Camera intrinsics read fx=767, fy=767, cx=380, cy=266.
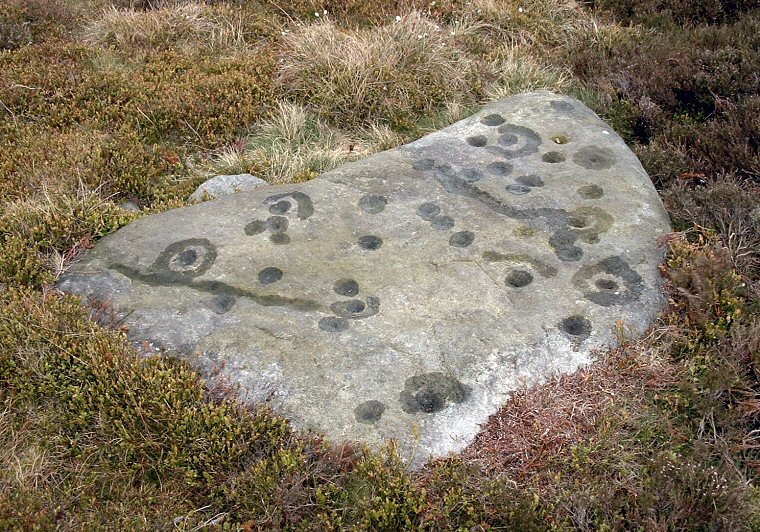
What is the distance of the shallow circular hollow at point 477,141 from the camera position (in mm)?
6867

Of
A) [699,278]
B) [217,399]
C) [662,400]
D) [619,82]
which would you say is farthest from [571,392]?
[619,82]

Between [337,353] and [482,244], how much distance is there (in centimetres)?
152

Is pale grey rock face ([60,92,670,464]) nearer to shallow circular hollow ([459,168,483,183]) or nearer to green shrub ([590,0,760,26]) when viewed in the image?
shallow circular hollow ([459,168,483,183])

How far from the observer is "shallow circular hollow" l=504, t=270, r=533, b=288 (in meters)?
5.35

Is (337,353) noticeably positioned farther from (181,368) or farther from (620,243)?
(620,243)

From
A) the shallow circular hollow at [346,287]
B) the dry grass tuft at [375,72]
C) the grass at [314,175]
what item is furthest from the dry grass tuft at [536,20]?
the shallow circular hollow at [346,287]

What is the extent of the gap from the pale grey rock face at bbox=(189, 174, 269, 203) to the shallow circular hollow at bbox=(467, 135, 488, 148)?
1.90 metres

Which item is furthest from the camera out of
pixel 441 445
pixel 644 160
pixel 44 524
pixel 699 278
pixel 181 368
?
pixel 644 160

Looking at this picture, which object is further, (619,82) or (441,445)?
(619,82)

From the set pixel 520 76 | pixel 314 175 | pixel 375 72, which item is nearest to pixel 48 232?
pixel 314 175

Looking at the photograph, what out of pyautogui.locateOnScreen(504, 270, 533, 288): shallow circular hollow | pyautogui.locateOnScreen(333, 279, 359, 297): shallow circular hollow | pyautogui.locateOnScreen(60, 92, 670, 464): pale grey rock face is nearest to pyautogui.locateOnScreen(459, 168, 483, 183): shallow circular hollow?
pyautogui.locateOnScreen(60, 92, 670, 464): pale grey rock face

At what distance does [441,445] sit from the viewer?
436 cm

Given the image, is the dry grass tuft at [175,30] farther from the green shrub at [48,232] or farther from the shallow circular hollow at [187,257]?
the shallow circular hollow at [187,257]

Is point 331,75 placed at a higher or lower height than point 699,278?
lower
